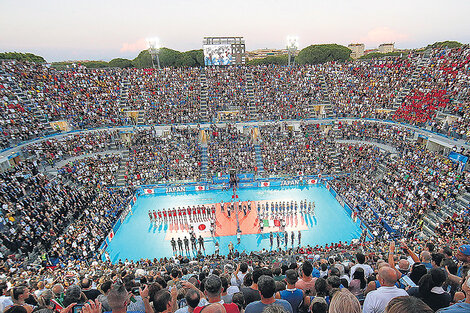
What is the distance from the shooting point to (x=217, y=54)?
42031 millimetres

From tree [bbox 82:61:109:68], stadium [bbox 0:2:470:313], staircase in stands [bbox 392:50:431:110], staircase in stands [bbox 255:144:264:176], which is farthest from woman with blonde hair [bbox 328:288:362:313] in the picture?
tree [bbox 82:61:109:68]

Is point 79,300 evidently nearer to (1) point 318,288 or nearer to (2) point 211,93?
(1) point 318,288

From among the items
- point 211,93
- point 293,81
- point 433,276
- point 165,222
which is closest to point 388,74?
point 293,81

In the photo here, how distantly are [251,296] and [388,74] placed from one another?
39671mm

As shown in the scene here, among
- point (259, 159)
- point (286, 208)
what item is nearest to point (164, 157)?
point (259, 159)

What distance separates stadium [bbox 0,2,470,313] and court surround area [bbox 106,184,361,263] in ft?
0.49

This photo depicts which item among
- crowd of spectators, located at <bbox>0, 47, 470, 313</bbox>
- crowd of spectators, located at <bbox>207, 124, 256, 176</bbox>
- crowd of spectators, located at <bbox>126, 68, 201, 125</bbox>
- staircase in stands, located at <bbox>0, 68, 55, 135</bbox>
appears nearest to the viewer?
crowd of spectators, located at <bbox>0, 47, 470, 313</bbox>

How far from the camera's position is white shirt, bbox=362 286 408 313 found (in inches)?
132

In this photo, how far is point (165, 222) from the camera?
21.6 meters

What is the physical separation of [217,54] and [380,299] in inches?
1707

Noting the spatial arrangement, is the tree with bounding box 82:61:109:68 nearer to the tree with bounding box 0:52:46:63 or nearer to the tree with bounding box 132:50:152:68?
the tree with bounding box 132:50:152:68

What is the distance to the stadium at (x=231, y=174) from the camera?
1064cm

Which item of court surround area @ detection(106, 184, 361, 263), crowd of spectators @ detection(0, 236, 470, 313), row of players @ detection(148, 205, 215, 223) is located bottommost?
court surround area @ detection(106, 184, 361, 263)

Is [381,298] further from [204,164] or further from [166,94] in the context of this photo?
[166,94]
